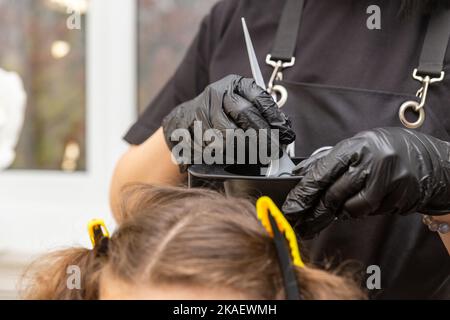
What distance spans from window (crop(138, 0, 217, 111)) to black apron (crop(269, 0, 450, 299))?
2.95 ft

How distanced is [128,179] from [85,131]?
34.8 inches

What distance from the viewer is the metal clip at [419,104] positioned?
1.06 metres

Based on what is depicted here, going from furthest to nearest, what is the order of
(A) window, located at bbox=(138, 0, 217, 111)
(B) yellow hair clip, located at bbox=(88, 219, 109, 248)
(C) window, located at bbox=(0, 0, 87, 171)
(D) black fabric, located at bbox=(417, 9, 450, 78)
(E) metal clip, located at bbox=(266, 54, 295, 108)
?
(C) window, located at bbox=(0, 0, 87, 171) < (A) window, located at bbox=(138, 0, 217, 111) < (E) metal clip, located at bbox=(266, 54, 295, 108) < (D) black fabric, located at bbox=(417, 9, 450, 78) < (B) yellow hair clip, located at bbox=(88, 219, 109, 248)

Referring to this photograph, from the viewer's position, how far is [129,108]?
6.62 feet

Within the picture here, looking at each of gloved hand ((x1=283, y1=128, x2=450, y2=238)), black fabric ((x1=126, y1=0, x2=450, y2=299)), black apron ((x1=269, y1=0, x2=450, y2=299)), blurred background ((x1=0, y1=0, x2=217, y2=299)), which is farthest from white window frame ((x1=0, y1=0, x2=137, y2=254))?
gloved hand ((x1=283, y1=128, x2=450, y2=238))

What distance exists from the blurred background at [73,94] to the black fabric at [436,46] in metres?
0.99

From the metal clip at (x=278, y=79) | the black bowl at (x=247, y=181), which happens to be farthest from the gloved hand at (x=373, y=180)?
the metal clip at (x=278, y=79)

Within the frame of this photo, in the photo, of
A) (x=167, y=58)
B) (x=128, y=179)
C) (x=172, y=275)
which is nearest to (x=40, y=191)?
(x=167, y=58)

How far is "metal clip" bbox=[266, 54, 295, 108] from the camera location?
116 cm

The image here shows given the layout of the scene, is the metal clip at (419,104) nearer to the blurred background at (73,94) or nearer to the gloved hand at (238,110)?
the gloved hand at (238,110)

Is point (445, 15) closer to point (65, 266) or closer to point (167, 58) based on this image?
point (65, 266)

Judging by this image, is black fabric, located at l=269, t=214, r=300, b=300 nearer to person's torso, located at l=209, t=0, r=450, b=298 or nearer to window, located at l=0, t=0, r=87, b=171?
person's torso, located at l=209, t=0, r=450, b=298
